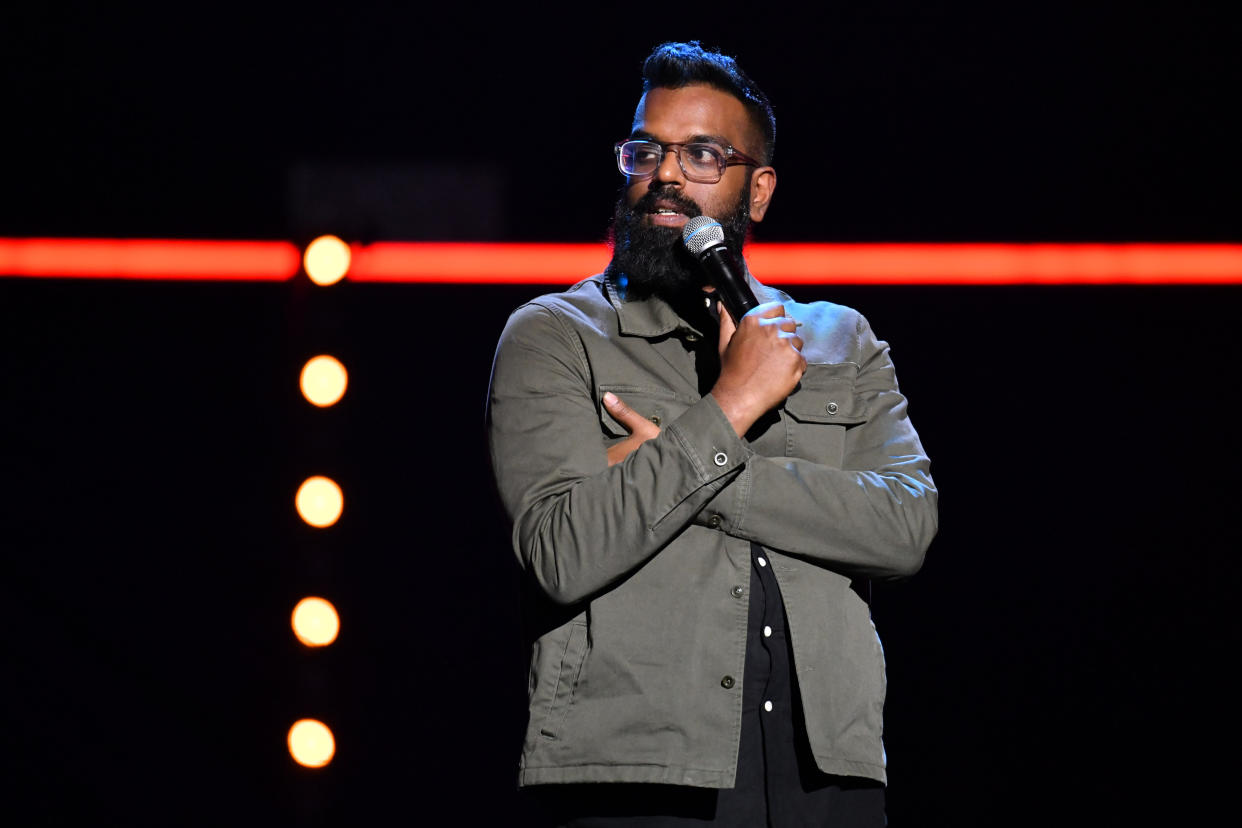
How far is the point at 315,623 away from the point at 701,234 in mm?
1653

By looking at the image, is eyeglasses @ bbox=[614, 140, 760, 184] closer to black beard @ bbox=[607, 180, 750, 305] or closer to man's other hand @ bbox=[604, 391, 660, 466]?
black beard @ bbox=[607, 180, 750, 305]

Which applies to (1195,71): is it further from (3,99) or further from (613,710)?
(3,99)

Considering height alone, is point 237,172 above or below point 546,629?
above

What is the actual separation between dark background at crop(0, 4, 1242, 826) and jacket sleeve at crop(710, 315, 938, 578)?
1.21 m

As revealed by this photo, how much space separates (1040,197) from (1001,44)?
0.38m

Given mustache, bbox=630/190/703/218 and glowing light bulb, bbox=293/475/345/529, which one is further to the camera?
glowing light bulb, bbox=293/475/345/529

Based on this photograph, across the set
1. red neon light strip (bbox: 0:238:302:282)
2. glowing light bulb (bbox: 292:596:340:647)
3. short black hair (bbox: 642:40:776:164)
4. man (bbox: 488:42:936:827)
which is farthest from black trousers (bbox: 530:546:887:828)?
red neon light strip (bbox: 0:238:302:282)

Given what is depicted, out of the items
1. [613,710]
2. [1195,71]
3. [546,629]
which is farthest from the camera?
[1195,71]

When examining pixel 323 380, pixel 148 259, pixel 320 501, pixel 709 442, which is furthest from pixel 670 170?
pixel 148 259

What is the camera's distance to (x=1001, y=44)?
290 centimetres

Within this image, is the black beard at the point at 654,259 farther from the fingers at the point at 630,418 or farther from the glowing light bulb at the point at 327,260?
the glowing light bulb at the point at 327,260

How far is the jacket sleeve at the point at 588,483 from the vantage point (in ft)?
5.12

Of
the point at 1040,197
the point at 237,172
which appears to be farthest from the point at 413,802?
the point at 1040,197

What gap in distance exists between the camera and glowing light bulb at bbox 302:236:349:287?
9.73 ft
